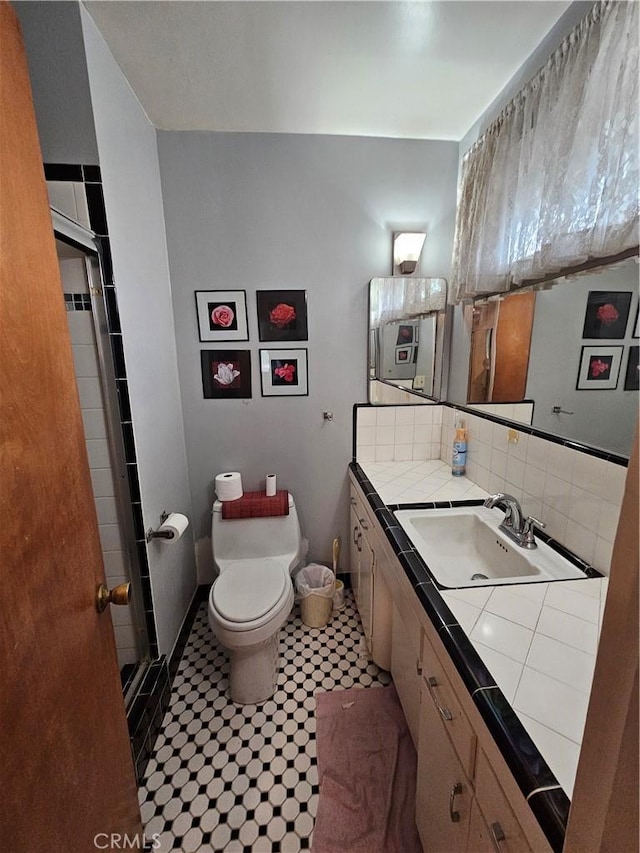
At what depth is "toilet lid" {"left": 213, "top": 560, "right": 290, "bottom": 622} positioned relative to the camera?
1.42 m

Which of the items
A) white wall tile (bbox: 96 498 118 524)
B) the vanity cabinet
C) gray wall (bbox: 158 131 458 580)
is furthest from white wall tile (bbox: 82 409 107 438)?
the vanity cabinet

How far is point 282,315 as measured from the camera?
1821 mm

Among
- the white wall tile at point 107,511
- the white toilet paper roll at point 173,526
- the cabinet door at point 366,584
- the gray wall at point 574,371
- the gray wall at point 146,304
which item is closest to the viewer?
the gray wall at point 574,371

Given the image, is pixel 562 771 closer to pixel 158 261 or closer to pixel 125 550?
pixel 125 550

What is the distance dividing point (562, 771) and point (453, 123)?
2.24 metres

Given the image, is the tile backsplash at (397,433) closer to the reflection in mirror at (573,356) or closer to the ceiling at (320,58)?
the reflection in mirror at (573,356)

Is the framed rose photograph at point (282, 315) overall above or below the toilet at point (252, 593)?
above

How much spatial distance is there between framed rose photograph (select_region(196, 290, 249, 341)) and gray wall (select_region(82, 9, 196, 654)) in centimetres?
16

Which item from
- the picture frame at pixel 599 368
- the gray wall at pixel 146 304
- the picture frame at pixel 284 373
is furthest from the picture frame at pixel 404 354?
the gray wall at pixel 146 304

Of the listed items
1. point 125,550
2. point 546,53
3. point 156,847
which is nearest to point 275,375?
point 125,550

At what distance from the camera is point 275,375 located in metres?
1.88

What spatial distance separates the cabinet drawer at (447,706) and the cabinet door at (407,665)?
0.10 metres

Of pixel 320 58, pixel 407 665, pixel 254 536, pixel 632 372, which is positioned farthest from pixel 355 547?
pixel 320 58

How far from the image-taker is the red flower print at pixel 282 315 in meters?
1.81
